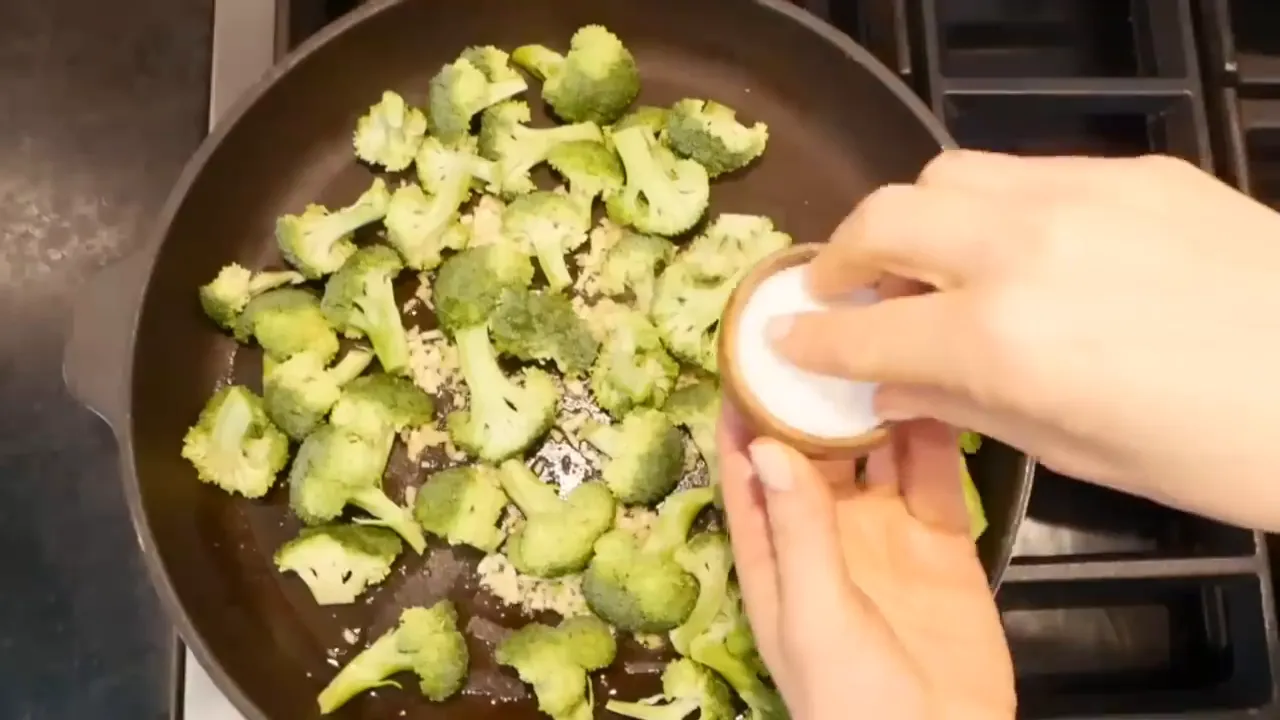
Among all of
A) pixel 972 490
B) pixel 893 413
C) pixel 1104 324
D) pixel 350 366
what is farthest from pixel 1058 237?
pixel 350 366

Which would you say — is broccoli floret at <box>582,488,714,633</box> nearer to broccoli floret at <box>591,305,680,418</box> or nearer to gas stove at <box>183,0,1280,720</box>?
broccoli floret at <box>591,305,680,418</box>

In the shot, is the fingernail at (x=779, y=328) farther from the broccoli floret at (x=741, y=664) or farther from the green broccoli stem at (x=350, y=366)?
the green broccoli stem at (x=350, y=366)

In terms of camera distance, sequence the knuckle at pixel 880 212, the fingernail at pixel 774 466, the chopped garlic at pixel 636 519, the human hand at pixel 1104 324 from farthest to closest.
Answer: the chopped garlic at pixel 636 519 → the fingernail at pixel 774 466 → the knuckle at pixel 880 212 → the human hand at pixel 1104 324

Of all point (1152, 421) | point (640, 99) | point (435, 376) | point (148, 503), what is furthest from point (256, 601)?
point (1152, 421)

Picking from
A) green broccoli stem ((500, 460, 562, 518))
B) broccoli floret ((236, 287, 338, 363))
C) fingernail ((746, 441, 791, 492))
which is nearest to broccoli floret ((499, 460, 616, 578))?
green broccoli stem ((500, 460, 562, 518))

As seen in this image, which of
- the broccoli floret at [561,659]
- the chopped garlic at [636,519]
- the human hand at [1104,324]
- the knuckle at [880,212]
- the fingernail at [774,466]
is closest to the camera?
the human hand at [1104,324]

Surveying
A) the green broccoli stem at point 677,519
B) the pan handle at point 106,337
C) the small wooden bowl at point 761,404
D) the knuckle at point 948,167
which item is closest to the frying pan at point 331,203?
the pan handle at point 106,337
